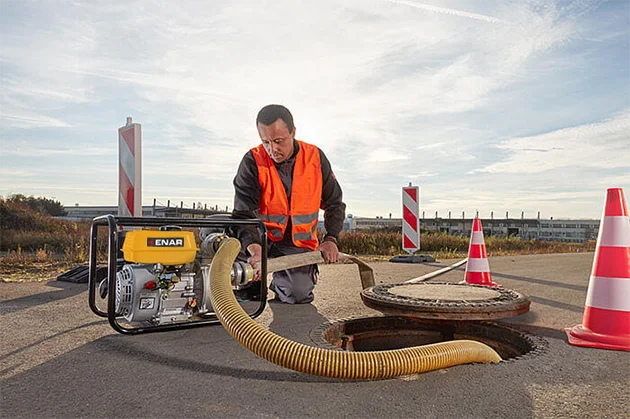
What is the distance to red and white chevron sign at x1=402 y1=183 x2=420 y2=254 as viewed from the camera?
28.2 ft

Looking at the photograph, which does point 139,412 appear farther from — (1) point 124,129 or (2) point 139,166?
(1) point 124,129

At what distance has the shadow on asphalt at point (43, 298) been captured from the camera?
3996 mm

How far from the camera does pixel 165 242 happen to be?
2.83m

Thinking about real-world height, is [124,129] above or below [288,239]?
above

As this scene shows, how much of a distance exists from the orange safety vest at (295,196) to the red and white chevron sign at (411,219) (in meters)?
4.52

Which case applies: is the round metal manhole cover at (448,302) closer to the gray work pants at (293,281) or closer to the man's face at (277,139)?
the gray work pants at (293,281)

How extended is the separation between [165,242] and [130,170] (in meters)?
2.57

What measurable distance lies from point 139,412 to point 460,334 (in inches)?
91.2

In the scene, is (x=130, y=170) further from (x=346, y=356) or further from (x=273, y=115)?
(x=346, y=356)

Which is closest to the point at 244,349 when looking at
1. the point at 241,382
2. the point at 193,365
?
the point at 193,365

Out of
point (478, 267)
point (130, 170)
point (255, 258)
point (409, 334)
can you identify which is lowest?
point (409, 334)

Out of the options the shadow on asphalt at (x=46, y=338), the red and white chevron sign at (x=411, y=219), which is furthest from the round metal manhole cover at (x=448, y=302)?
the red and white chevron sign at (x=411, y=219)

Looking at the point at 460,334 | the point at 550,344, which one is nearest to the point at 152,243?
the point at 460,334

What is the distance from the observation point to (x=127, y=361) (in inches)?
101
